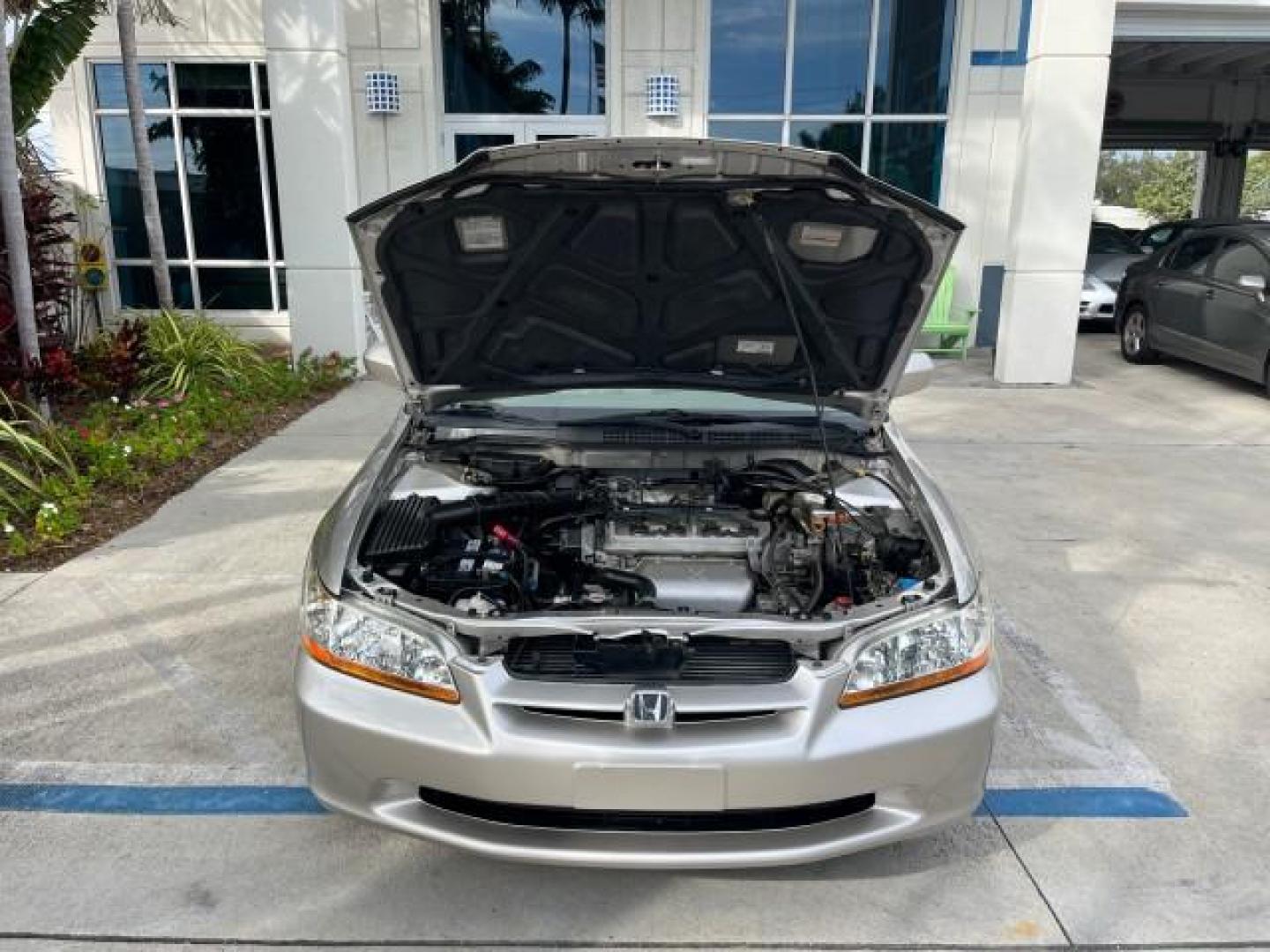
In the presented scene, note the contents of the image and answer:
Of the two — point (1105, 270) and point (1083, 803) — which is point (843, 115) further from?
point (1083, 803)

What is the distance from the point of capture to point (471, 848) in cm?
234

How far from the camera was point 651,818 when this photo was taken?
236 cm

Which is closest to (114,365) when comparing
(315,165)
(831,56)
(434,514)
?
(315,165)

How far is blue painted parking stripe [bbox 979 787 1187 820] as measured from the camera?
3066 millimetres

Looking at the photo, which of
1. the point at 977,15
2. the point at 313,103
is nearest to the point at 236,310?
the point at 313,103

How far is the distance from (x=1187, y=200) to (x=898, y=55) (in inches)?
2204

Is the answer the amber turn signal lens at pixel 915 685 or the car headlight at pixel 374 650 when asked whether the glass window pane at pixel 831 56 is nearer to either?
the amber turn signal lens at pixel 915 685

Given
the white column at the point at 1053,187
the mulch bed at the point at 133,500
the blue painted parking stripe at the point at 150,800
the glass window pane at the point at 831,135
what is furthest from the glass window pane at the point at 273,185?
the blue painted parking stripe at the point at 150,800

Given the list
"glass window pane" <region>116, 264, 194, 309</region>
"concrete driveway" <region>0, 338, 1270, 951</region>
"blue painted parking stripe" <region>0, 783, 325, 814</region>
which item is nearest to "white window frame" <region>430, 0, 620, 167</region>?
"glass window pane" <region>116, 264, 194, 309</region>

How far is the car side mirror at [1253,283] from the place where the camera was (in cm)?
913

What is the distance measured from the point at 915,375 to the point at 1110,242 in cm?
1417

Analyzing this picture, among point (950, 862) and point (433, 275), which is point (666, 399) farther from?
point (950, 862)

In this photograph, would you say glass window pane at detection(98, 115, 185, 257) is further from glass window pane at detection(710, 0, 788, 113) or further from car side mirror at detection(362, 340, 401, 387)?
car side mirror at detection(362, 340, 401, 387)

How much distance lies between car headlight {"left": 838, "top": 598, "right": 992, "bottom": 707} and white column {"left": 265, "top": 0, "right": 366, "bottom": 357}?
8.44m
